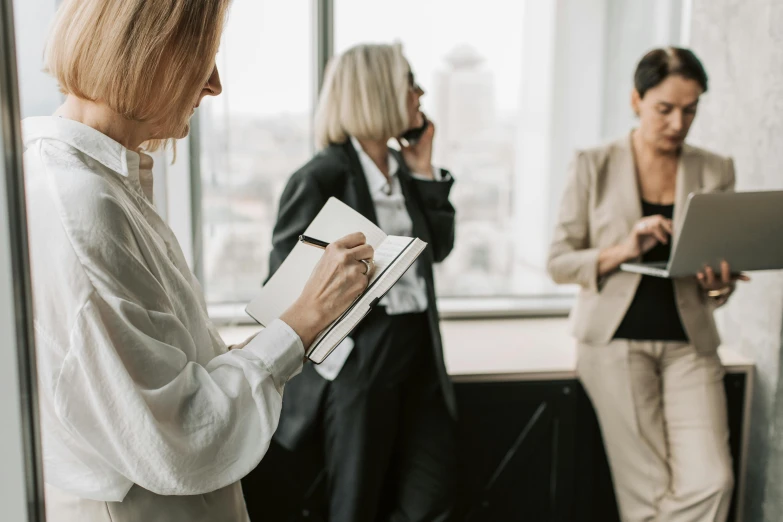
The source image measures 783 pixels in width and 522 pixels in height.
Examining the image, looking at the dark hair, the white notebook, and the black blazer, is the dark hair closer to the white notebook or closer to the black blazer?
the black blazer

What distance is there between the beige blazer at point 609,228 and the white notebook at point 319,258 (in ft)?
3.27

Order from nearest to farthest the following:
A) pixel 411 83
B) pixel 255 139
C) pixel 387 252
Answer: pixel 387 252 → pixel 411 83 → pixel 255 139

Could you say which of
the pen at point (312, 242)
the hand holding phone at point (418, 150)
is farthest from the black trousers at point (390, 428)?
the pen at point (312, 242)

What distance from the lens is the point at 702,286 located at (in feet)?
7.18

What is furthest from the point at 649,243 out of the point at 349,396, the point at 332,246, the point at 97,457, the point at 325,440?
the point at 97,457

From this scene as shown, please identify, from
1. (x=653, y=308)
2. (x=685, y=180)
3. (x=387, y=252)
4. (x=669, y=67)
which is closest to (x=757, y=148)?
(x=685, y=180)

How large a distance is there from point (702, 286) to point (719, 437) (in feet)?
1.46

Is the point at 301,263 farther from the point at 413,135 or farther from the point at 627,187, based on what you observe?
the point at 627,187

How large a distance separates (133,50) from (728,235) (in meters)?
1.66

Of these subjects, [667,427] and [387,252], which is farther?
[667,427]

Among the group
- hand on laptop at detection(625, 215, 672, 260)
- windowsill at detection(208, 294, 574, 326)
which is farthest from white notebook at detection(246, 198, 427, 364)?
windowsill at detection(208, 294, 574, 326)

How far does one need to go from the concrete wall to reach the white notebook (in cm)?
163

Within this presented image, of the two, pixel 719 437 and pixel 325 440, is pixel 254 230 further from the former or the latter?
pixel 719 437

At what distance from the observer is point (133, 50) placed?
2.96 feet
